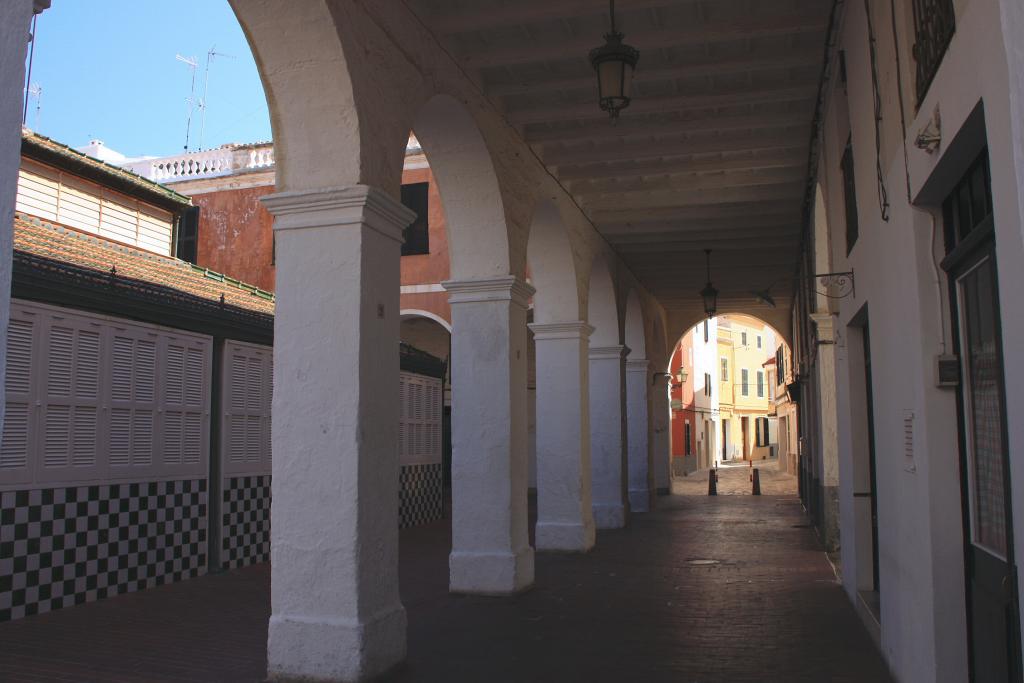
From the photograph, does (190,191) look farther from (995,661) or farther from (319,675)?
(995,661)

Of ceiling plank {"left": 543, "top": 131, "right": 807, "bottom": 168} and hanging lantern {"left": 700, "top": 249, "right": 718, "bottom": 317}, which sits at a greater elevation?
ceiling plank {"left": 543, "top": 131, "right": 807, "bottom": 168}

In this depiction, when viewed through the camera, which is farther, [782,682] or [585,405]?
[585,405]

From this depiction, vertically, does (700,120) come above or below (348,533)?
above

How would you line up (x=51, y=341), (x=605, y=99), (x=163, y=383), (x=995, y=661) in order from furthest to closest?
(x=163, y=383) < (x=51, y=341) < (x=605, y=99) < (x=995, y=661)

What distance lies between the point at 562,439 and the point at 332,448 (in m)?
5.51

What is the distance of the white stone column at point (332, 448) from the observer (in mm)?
4965

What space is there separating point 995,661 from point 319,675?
3.38 meters

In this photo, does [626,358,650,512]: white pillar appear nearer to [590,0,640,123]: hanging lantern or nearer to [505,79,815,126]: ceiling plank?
[505,79,815,126]: ceiling plank

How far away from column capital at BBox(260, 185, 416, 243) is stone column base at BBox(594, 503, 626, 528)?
8.43 metres

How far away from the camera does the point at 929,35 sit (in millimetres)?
3518

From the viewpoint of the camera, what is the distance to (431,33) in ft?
21.3

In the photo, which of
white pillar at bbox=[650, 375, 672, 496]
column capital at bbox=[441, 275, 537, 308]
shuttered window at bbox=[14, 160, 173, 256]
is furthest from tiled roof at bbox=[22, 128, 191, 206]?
white pillar at bbox=[650, 375, 672, 496]

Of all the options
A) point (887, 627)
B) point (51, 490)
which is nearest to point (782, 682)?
point (887, 627)

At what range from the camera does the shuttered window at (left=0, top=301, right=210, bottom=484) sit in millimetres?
6699
